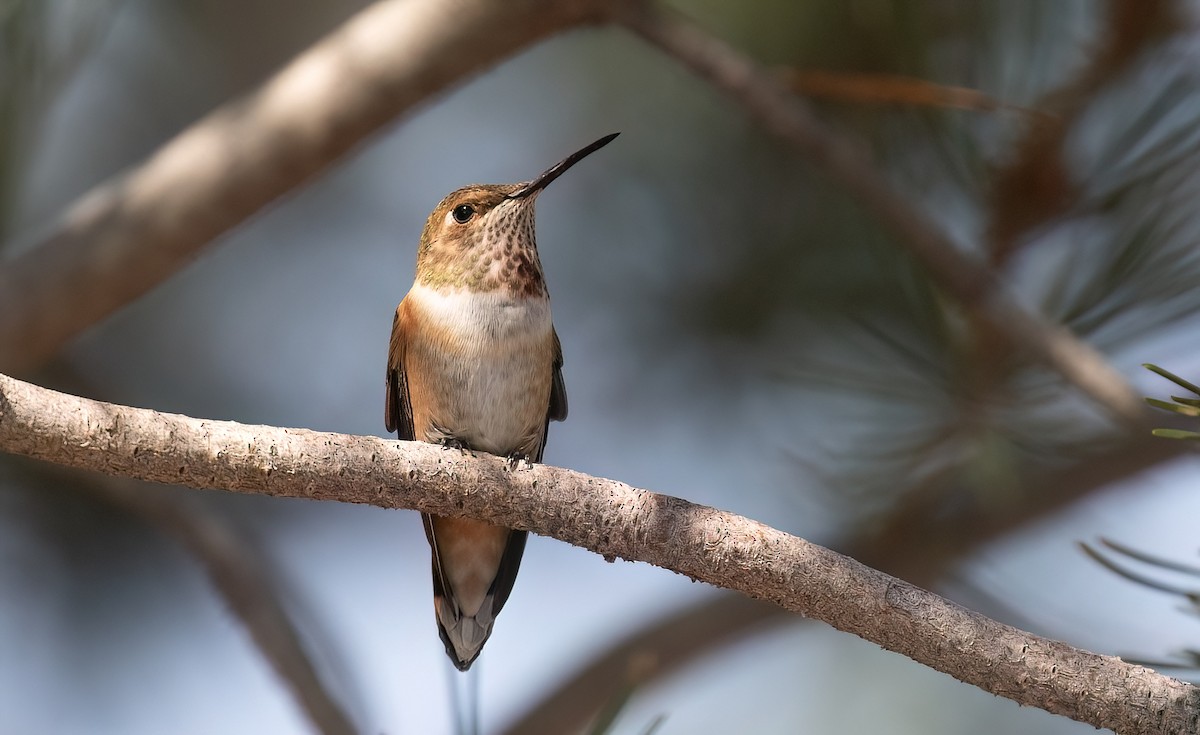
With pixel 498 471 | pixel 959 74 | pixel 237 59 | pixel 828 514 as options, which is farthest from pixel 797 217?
pixel 237 59

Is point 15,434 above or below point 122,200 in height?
below

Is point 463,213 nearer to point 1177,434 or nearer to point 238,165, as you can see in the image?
point 238,165

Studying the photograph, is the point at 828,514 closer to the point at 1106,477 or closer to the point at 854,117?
the point at 1106,477

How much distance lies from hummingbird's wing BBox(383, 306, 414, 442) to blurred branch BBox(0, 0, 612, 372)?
1.39 feet

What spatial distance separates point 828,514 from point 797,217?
0.90m

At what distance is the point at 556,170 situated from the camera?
8.97 ft

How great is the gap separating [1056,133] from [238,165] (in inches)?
74.0

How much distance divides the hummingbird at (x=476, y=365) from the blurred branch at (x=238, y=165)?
341mm

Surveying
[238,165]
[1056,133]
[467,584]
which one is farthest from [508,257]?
[1056,133]

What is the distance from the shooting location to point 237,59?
4.34 meters

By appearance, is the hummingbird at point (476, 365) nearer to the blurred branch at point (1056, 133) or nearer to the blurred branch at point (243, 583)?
the blurred branch at point (243, 583)

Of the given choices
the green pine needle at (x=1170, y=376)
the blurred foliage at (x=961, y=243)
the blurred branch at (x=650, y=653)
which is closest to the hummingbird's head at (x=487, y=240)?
the blurred foliage at (x=961, y=243)

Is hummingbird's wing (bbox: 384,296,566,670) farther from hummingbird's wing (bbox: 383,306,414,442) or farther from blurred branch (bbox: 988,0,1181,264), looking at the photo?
blurred branch (bbox: 988,0,1181,264)

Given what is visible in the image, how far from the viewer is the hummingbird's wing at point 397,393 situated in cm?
278
